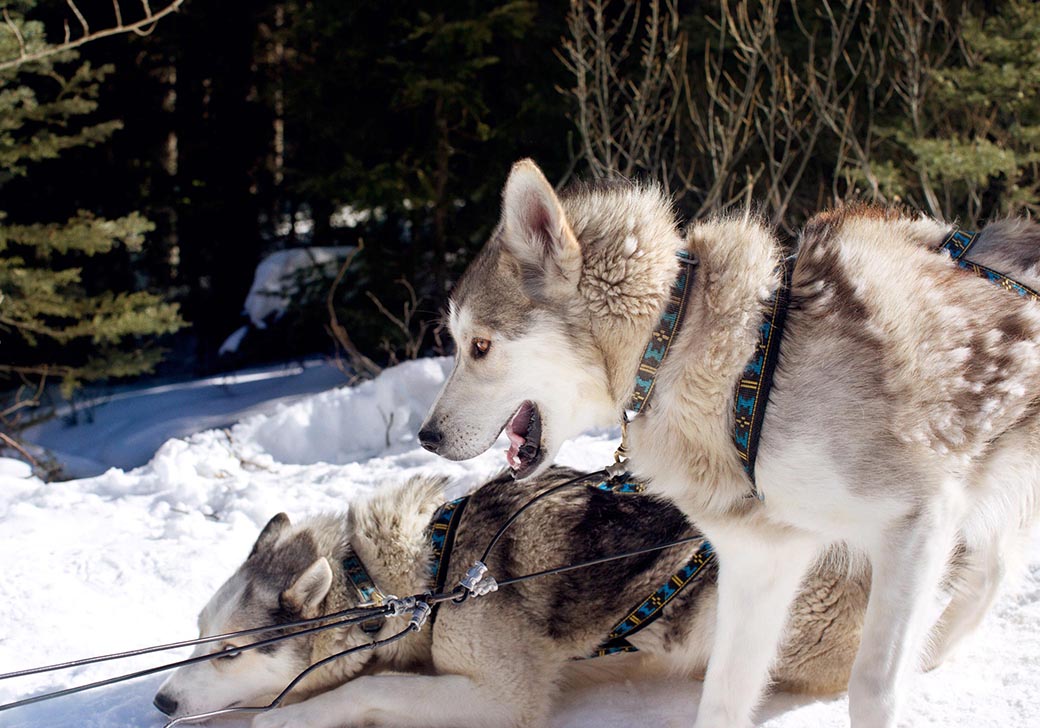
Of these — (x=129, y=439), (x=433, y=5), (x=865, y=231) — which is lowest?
(x=129, y=439)

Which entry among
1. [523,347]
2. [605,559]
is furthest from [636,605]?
[523,347]

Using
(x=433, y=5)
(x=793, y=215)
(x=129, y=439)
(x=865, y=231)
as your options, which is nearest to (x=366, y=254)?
(x=433, y=5)

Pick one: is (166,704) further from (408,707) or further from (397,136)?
(397,136)

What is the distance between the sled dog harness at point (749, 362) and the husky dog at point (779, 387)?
24mm

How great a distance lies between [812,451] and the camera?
2.31 m

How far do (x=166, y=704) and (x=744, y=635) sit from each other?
2061 mm

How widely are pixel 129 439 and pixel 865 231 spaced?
37.8 ft

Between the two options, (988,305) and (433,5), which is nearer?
(988,305)

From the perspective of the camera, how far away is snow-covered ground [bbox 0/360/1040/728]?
3.11 m

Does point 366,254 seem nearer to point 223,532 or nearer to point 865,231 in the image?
point 223,532

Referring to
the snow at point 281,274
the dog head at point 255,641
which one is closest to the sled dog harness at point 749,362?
the dog head at point 255,641

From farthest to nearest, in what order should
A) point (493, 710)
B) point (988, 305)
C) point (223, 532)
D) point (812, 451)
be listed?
point (223, 532), point (493, 710), point (988, 305), point (812, 451)

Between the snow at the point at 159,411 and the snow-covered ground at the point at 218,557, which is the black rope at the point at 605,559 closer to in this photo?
the snow-covered ground at the point at 218,557

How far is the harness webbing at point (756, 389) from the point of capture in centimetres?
237
